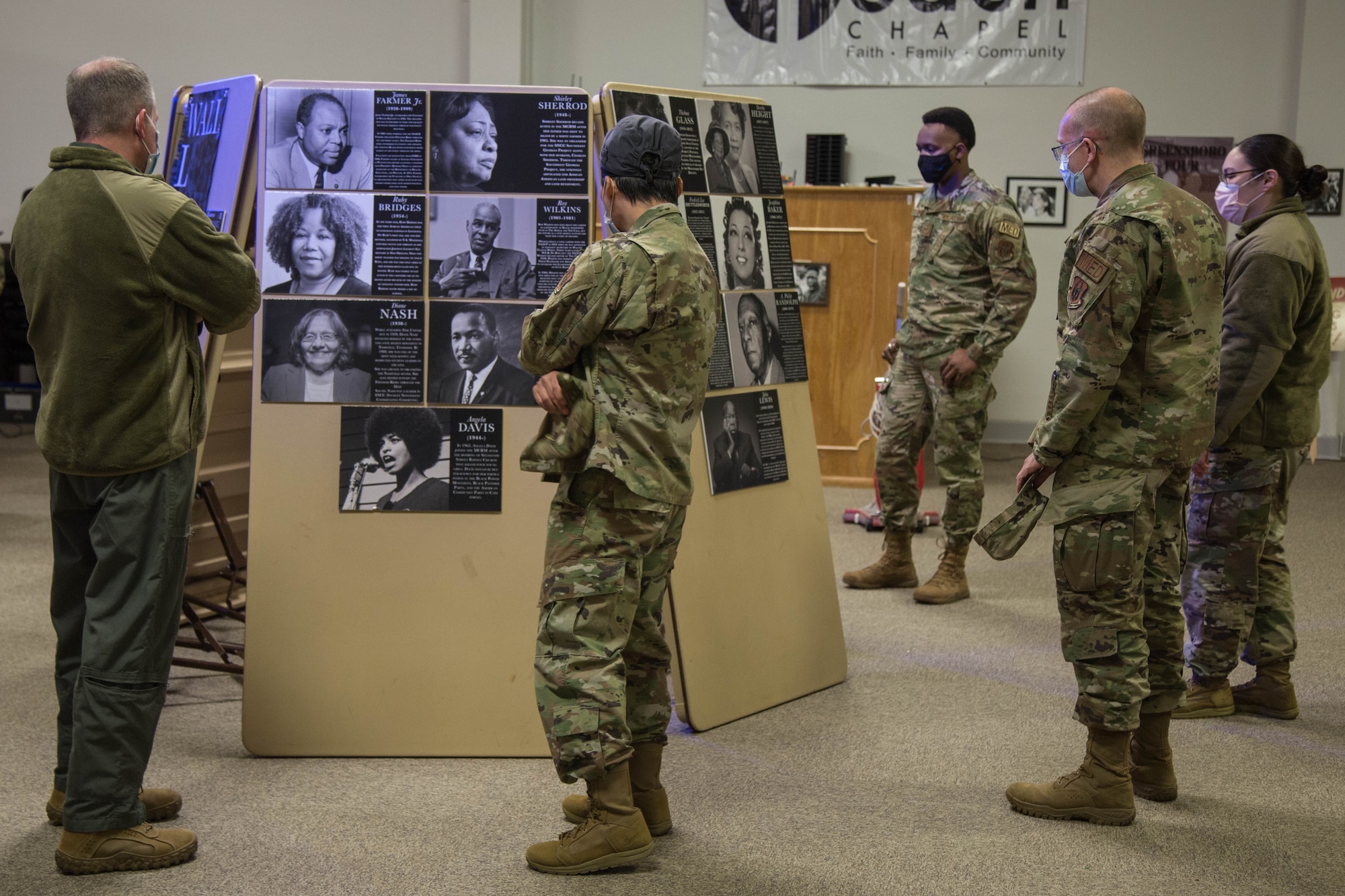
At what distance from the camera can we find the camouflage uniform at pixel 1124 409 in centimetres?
246

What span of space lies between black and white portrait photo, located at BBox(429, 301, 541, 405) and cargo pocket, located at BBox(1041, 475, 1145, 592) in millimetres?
1366

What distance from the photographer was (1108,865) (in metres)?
2.47

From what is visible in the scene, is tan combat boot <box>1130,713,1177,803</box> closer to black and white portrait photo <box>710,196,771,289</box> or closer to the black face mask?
black and white portrait photo <box>710,196,771,289</box>

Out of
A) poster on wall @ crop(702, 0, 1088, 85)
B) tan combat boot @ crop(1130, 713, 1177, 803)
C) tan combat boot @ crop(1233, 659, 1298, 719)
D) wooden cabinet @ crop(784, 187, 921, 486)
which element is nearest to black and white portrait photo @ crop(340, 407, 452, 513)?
tan combat boot @ crop(1130, 713, 1177, 803)

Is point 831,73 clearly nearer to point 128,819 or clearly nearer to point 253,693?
point 253,693

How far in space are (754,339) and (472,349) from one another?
35.6 inches

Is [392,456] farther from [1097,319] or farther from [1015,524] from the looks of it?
[1097,319]

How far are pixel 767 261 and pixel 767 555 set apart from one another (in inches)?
35.7

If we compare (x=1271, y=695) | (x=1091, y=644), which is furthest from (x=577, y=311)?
(x=1271, y=695)

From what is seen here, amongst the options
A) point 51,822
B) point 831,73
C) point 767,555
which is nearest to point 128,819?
point 51,822

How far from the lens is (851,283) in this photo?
266 inches

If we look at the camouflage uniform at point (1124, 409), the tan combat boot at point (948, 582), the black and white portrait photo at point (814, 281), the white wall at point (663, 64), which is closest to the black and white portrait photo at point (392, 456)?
the camouflage uniform at point (1124, 409)

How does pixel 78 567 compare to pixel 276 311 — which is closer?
pixel 78 567

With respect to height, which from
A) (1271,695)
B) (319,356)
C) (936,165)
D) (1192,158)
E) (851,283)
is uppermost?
(1192,158)
